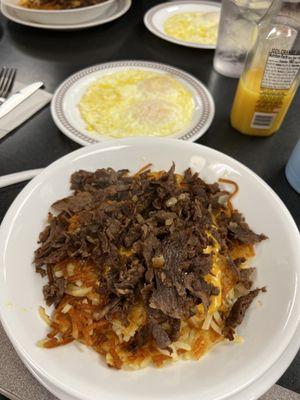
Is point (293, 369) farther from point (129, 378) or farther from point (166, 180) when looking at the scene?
point (166, 180)

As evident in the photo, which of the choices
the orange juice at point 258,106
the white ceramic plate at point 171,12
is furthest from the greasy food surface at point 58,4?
the orange juice at point 258,106

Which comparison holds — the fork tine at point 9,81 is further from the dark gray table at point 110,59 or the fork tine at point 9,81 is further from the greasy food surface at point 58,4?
the greasy food surface at point 58,4

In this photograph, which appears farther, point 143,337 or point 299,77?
point 299,77

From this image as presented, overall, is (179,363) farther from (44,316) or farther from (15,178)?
(15,178)

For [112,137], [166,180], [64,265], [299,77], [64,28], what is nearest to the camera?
[64,265]

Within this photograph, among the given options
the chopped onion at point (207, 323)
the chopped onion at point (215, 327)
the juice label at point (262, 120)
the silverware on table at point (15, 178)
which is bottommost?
the silverware on table at point (15, 178)

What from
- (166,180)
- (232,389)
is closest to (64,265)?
(166,180)
